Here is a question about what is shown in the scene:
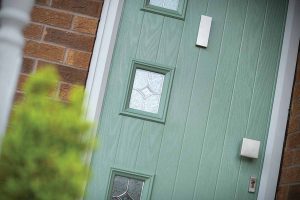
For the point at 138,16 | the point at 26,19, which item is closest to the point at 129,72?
the point at 138,16

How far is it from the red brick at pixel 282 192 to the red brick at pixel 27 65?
1584 mm

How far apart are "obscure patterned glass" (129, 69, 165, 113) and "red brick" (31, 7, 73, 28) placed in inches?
20.0

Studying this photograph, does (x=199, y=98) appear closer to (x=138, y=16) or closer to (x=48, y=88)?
(x=138, y=16)

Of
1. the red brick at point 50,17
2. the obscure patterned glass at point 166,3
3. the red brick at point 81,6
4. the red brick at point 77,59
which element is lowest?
the red brick at point 77,59

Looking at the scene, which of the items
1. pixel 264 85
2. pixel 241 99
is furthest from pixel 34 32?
pixel 264 85

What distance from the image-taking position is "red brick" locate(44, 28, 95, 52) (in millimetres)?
2575

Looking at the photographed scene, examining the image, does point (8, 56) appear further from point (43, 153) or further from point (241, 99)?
point (241, 99)

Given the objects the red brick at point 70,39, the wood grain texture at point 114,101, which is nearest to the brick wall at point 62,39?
the red brick at point 70,39

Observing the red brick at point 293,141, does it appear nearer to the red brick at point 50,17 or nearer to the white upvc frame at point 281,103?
the white upvc frame at point 281,103

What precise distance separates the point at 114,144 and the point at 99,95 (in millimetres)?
295

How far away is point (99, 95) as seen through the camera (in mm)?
2637

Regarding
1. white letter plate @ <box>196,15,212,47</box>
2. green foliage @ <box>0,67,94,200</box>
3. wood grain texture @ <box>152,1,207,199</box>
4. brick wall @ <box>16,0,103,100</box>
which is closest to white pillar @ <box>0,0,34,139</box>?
green foliage @ <box>0,67,94,200</box>

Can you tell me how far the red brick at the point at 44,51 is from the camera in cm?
254

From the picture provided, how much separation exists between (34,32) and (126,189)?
1.03 metres
